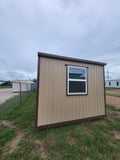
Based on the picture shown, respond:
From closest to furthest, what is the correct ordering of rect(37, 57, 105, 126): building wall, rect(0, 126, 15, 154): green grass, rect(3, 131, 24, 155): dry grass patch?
1. rect(3, 131, 24, 155): dry grass patch
2. rect(0, 126, 15, 154): green grass
3. rect(37, 57, 105, 126): building wall

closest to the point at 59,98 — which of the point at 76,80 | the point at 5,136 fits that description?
the point at 76,80

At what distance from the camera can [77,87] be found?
8.79 ft

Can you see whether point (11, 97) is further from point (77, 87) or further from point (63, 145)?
point (63, 145)

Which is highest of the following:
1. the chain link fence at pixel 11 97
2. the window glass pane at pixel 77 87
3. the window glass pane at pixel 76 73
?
the window glass pane at pixel 76 73

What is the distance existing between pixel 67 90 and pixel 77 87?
473 mm

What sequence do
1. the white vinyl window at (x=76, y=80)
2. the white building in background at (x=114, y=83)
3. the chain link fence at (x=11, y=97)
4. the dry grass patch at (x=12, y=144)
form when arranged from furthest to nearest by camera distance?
the white building in background at (x=114, y=83), the chain link fence at (x=11, y=97), the white vinyl window at (x=76, y=80), the dry grass patch at (x=12, y=144)

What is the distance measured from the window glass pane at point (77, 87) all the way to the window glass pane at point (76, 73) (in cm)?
23

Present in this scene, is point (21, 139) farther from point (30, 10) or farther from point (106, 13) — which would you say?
point (106, 13)

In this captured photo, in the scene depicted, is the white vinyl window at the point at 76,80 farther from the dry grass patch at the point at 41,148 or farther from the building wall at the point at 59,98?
the dry grass patch at the point at 41,148

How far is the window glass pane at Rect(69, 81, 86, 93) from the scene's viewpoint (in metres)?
2.58

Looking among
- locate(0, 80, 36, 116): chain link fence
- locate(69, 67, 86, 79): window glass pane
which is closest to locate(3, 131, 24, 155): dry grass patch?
locate(0, 80, 36, 116): chain link fence

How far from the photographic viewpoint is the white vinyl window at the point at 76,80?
256cm

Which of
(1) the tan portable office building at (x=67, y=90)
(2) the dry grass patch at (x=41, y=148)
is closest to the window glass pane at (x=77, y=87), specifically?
(1) the tan portable office building at (x=67, y=90)

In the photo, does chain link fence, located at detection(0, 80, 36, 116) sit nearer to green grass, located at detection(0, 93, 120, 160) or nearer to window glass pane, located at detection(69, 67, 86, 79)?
green grass, located at detection(0, 93, 120, 160)
